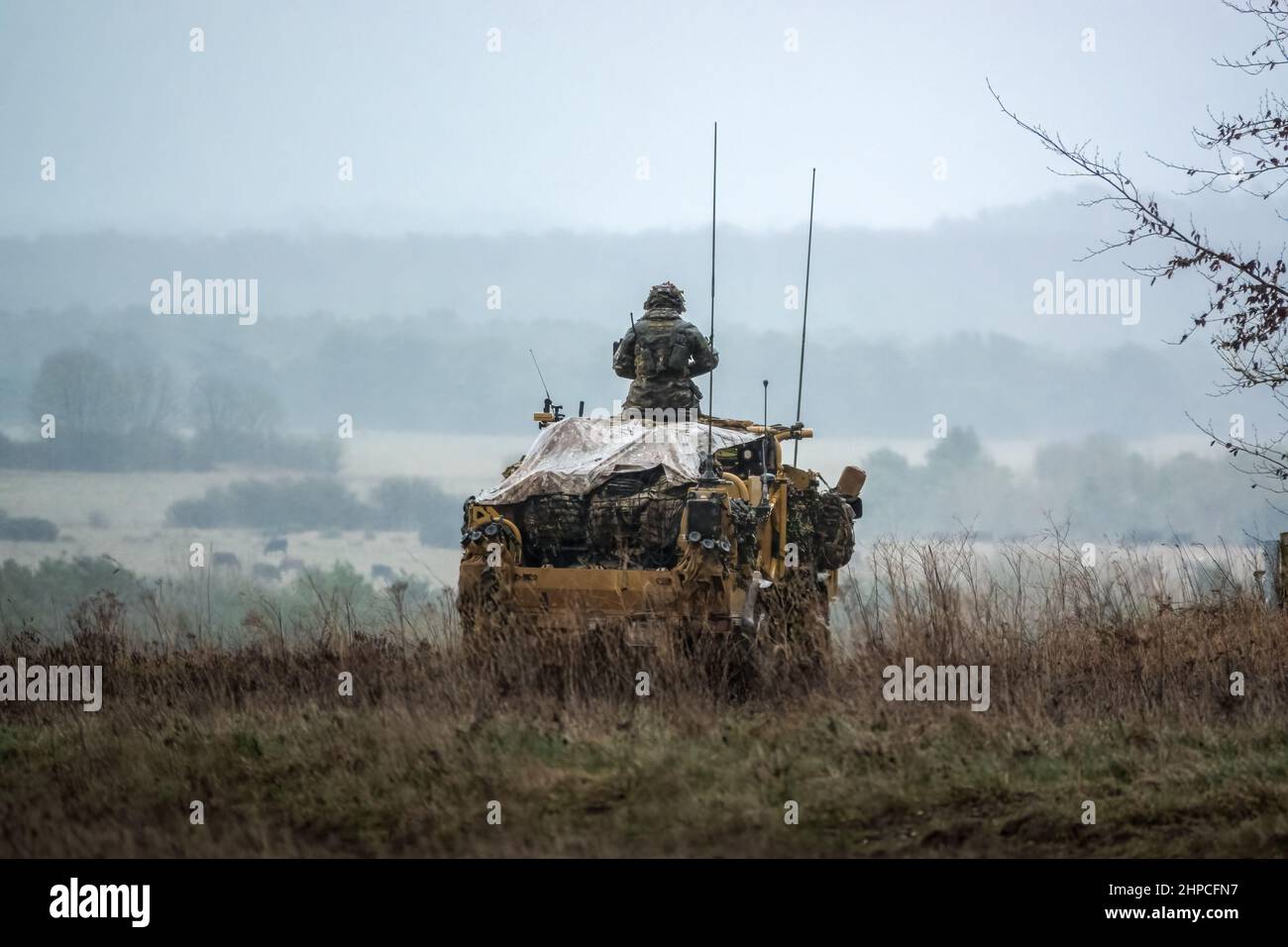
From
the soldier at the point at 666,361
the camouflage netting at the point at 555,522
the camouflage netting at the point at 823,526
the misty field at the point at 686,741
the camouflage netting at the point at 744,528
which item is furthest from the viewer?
the soldier at the point at 666,361

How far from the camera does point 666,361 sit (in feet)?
48.2

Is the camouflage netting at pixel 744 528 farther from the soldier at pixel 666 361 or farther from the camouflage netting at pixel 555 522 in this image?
the soldier at pixel 666 361

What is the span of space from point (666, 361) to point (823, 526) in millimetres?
2157

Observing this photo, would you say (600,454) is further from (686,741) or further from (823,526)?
(686,741)

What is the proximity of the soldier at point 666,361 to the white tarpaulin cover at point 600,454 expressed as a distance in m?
0.63

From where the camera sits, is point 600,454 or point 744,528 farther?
point 600,454

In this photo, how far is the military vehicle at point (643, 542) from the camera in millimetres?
12266

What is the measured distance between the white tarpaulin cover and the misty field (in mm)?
1370

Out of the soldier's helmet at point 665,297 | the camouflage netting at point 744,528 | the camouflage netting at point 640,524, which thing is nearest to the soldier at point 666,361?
the soldier's helmet at point 665,297

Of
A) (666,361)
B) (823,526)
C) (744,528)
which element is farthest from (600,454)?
(823,526)

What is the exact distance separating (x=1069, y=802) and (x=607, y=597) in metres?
4.50

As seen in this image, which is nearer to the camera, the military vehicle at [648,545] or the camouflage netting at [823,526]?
the military vehicle at [648,545]
